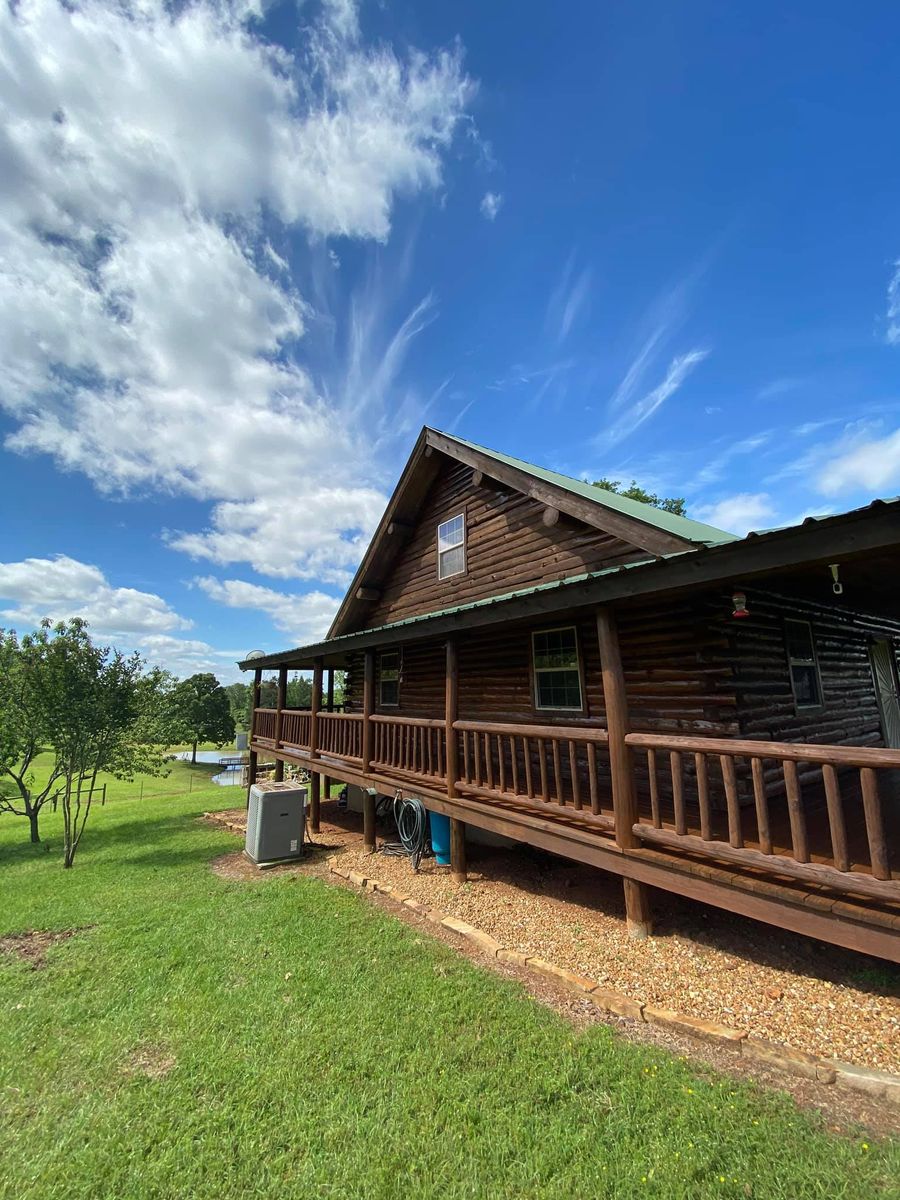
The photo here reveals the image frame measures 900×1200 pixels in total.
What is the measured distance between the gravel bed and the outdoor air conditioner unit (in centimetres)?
284

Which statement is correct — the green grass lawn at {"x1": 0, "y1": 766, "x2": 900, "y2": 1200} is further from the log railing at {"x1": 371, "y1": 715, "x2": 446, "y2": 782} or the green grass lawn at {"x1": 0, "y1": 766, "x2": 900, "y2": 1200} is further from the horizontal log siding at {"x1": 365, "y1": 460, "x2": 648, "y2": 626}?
the horizontal log siding at {"x1": 365, "y1": 460, "x2": 648, "y2": 626}

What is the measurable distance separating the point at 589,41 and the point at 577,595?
10937 mm

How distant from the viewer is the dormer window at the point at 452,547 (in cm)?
1086

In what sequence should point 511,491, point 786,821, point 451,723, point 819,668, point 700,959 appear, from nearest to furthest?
point 700,959 < point 786,821 < point 451,723 < point 819,668 < point 511,491

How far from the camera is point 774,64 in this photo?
27.8ft

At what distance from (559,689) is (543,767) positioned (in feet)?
8.29

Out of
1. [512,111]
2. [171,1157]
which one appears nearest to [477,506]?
[512,111]

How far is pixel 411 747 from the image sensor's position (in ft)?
26.7

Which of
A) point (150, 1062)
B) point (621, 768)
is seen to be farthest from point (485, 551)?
point (150, 1062)

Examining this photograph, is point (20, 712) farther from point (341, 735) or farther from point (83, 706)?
point (341, 735)

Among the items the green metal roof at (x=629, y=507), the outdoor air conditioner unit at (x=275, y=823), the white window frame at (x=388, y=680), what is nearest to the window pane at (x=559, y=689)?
the green metal roof at (x=629, y=507)

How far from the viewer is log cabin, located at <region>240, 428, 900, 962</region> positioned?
146 inches

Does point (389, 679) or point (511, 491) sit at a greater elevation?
point (511, 491)

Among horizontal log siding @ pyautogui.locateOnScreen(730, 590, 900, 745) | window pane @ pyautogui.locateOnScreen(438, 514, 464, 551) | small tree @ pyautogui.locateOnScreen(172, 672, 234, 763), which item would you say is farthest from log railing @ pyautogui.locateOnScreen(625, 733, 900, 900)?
small tree @ pyautogui.locateOnScreen(172, 672, 234, 763)
